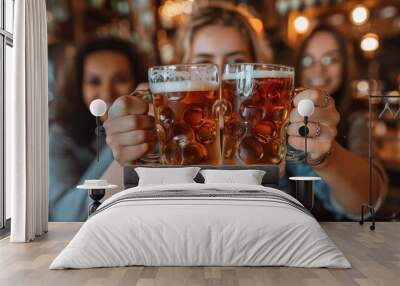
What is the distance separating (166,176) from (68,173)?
4.80ft

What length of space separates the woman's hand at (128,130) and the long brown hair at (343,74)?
196 cm

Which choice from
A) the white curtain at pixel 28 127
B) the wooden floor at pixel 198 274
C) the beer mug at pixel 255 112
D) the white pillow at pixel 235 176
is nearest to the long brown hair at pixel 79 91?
the white curtain at pixel 28 127

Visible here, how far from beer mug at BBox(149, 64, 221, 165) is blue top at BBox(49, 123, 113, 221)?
920mm

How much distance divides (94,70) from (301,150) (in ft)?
8.94

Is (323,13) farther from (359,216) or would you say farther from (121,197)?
(121,197)

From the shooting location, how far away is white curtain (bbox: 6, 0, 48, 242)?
624 cm

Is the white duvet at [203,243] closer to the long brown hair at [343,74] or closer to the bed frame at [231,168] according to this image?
the bed frame at [231,168]

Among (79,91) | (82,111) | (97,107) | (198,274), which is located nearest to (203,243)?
(198,274)

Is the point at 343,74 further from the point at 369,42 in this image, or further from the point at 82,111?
the point at 82,111

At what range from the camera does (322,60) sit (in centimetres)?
767

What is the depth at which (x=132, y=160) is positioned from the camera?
7.65m

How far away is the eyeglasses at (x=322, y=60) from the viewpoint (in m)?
7.66

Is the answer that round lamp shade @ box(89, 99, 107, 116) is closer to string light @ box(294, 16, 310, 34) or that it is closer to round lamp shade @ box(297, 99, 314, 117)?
round lamp shade @ box(297, 99, 314, 117)

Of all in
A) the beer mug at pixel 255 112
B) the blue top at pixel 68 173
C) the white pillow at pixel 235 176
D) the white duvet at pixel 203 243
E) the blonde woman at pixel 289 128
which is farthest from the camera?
the blue top at pixel 68 173
